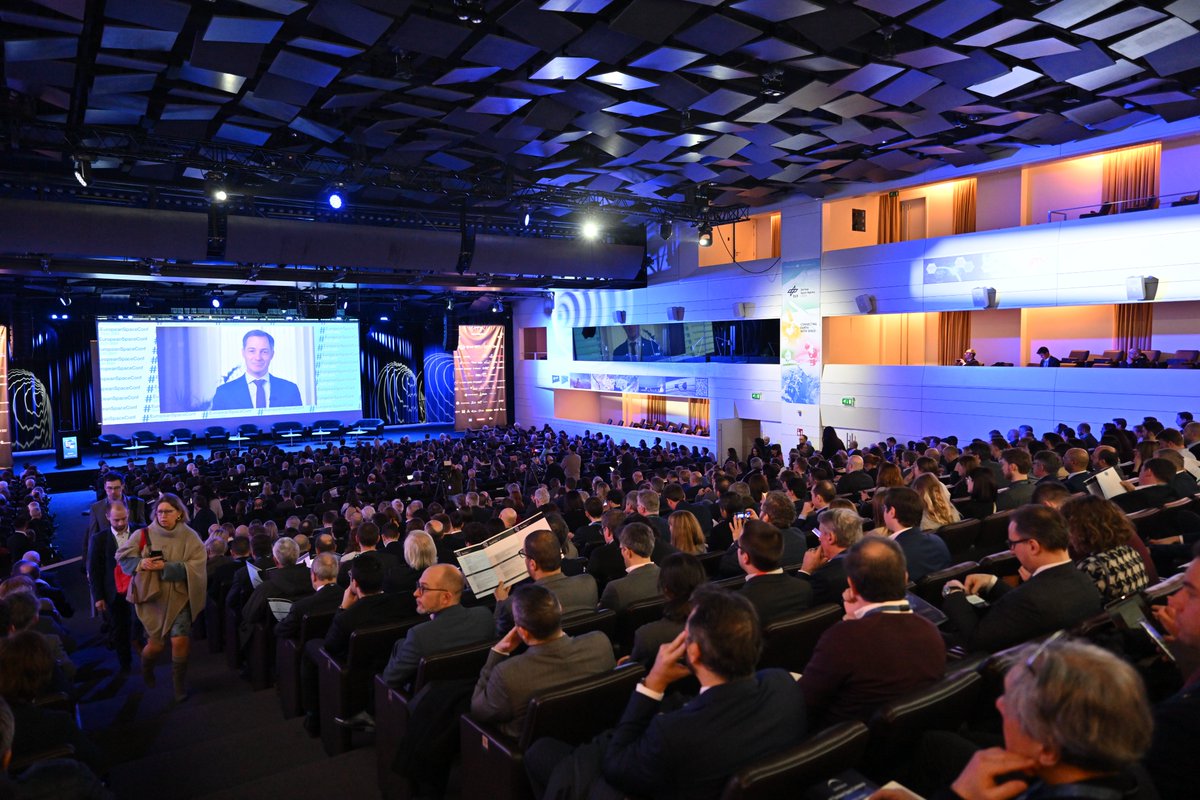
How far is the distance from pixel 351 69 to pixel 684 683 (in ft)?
25.4

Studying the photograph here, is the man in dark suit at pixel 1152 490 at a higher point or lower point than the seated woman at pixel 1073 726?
lower

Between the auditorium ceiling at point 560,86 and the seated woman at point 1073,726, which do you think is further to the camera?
the auditorium ceiling at point 560,86

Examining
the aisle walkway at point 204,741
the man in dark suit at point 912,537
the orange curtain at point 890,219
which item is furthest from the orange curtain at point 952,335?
the aisle walkway at point 204,741

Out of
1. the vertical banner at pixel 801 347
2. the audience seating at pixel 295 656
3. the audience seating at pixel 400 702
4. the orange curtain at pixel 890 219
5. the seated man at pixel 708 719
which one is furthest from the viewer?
the vertical banner at pixel 801 347

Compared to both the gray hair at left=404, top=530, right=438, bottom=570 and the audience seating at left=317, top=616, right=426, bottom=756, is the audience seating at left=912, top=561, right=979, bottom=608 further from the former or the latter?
the gray hair at left=404, top=530, right=438, bottom=570

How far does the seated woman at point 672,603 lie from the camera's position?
10.0 ft

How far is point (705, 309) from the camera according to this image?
63.2ft

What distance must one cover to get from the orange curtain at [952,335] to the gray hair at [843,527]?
13.1m

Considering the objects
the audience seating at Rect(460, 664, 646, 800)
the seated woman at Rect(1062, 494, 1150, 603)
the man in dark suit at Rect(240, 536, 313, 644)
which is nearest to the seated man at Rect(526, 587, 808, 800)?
the audience seating at Rect(460, 664, 646, 800)

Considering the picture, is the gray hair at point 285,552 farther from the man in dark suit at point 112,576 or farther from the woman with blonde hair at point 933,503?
the woman with blonde hair at point 933,503

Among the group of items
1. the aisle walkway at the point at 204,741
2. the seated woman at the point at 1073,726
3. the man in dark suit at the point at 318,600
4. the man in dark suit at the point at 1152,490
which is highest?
the seated woman at the point at 1073,726

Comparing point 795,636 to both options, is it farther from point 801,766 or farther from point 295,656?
point 295,656

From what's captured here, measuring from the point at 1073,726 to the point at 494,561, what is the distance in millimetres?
3082

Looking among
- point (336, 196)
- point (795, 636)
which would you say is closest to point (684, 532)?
point (795, 636)
